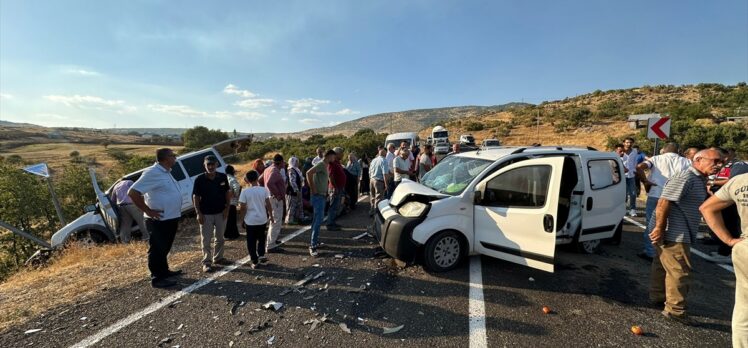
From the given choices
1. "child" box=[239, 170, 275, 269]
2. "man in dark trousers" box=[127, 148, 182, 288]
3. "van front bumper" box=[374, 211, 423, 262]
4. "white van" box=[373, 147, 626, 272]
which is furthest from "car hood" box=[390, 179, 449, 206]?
"man in dark trousers" box=[127, 148, 182, 288]

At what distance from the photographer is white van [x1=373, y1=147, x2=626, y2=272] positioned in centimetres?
396

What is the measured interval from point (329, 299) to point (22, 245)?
10981 millimetres

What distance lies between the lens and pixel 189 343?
304 centimetres

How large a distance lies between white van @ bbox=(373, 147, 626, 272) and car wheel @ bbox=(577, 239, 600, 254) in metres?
0.02

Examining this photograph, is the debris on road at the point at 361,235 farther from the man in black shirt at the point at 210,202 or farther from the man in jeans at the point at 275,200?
the man in black shirt at the point at 210,202

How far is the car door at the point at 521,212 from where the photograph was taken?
3.82 meters

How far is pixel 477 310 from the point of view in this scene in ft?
11.3

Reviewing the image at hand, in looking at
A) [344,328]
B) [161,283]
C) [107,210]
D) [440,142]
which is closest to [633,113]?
[440,142]

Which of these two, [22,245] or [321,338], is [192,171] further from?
[321,338]

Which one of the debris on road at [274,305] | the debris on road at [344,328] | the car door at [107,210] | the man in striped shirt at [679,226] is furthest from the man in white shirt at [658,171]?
the car door at [107,210]

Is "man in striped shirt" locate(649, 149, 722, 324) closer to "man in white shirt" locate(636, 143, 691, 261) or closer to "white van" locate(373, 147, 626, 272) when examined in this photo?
"white van" locate(373, 147, 626, 272)

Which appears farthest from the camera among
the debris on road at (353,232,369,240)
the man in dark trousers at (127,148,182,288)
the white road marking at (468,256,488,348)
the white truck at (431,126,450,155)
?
the white truck at (431,126,450,155)

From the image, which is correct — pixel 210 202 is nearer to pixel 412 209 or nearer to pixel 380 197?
pixel 412 209

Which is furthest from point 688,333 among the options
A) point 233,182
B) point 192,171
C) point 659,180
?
point 192,171
